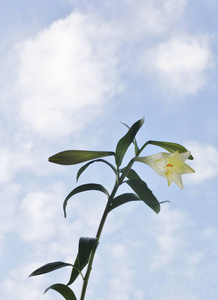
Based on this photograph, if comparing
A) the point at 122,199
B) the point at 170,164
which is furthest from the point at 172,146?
the point at 122,199

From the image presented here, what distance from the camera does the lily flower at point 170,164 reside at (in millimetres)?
876

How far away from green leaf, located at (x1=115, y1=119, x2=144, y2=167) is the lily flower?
0.06 meters

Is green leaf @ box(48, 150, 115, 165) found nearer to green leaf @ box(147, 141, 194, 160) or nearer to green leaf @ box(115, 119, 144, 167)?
green leaf @ box(115, 119, 144, 167)

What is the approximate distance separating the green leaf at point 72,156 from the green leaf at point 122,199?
0.43ft

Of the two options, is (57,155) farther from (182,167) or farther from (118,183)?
(182,167)

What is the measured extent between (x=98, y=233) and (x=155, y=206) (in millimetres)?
156

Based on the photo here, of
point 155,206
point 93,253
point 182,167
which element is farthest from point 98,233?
point 182,167

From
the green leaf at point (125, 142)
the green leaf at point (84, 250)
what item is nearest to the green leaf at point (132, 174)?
the green leaf at point (125, 142)

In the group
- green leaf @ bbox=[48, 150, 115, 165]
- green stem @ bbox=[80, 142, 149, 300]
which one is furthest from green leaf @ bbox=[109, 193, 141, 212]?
green leaf @ bbox=[48, 150, 115, 165]

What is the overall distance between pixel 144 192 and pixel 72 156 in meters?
0.20

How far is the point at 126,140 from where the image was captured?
0.92 m

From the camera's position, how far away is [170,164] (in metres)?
0.89

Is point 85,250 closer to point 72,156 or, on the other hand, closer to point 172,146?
point 72,156

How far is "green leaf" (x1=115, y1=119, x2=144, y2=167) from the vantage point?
923 mm
